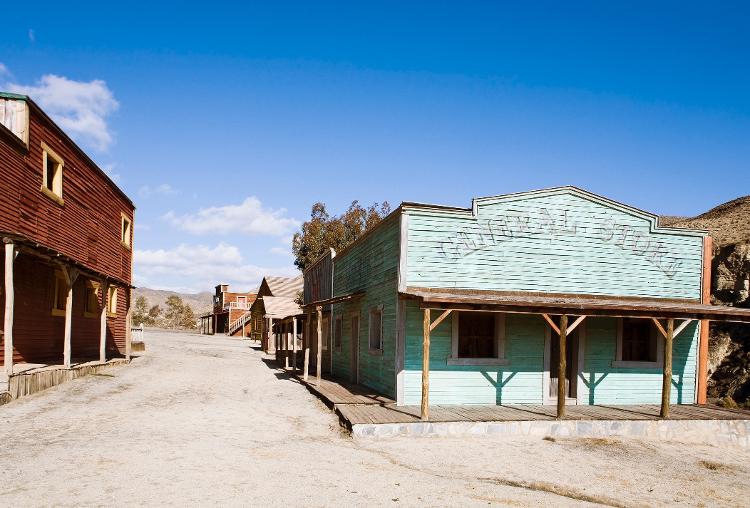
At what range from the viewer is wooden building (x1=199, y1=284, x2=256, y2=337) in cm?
5450

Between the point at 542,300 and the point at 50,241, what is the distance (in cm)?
1355

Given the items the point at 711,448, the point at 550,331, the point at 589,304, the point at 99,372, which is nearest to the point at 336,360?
the point at 99,372

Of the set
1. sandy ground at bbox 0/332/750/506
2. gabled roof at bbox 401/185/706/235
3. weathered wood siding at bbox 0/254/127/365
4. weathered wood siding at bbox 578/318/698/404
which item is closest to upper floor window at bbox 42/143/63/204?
weathered wood siding at bbox 0/254/127/365

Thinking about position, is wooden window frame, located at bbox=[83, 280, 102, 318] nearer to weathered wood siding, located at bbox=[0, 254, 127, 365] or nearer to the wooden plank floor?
weathered wood siding, located at bbox=[0, 254, 127, 365]

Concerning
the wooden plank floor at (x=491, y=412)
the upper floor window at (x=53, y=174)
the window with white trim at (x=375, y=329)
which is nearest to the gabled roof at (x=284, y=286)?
the upper floor window at (x=53, y=174)

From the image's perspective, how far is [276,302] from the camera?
32.6 m

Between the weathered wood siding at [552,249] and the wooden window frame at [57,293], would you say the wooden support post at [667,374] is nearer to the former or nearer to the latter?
the weathered wood siding at [552,249]

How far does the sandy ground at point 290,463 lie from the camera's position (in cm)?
685

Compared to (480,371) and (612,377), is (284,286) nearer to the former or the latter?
(480,371)

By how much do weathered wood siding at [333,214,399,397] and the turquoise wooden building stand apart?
0.09 m

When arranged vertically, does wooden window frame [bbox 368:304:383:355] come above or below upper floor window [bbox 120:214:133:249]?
below

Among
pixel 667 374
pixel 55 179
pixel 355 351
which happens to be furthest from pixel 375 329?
pixel 55 179

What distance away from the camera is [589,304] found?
1180 centimetres

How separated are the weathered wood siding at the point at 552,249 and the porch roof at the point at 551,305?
0.68 feet
